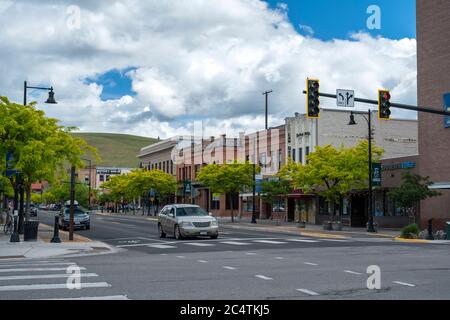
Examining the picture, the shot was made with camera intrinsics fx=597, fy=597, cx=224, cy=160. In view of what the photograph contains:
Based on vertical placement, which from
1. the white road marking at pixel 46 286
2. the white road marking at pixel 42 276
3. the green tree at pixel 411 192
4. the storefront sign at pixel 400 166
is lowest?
the white road marking at pixel 42 276

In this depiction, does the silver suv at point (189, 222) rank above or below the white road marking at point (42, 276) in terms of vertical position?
above

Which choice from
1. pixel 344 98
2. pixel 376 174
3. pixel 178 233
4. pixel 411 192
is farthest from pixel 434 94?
pixel 178 233

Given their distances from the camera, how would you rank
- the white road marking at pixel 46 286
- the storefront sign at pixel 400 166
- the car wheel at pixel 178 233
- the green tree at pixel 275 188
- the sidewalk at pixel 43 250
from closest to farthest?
the white road marking at pixel 46 286, the sidewalk at pixel 43 250, the car wheel at pixel 178 233, the storefront sign at pixel 400 166, the green tree at pixel 275 188

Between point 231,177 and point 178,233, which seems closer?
point 178,233

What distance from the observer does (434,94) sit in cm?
3831

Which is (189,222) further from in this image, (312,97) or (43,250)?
(312,97)

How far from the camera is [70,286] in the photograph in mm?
11648

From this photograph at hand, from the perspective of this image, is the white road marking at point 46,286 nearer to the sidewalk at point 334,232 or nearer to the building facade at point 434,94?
the sidewalk at point 334,232

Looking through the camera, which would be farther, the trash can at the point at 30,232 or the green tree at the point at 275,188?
the green tree at the point at 275,188

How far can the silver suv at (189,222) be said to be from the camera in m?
28.0

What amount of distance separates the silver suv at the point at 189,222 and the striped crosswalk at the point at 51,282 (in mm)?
11901

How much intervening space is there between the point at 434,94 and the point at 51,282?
31.8 meters

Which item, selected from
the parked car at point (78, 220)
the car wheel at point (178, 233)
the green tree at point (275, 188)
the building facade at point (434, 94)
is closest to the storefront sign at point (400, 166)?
the building facade at point (434, 94)

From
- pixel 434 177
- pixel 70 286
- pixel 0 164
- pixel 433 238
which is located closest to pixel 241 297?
pixel 70 286
